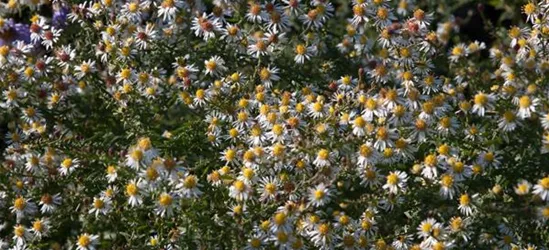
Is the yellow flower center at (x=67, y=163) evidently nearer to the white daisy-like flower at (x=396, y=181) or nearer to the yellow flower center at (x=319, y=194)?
the yellow flower center at (x=319, y=194)

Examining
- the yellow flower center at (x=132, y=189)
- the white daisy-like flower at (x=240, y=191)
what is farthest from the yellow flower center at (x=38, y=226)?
the white daisy-like flower at (x=240, y=191)

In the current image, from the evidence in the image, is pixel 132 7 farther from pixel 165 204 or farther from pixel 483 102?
pixel 483 102

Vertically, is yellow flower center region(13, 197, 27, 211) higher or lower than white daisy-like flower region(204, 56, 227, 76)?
lower

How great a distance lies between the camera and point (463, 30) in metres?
5.13

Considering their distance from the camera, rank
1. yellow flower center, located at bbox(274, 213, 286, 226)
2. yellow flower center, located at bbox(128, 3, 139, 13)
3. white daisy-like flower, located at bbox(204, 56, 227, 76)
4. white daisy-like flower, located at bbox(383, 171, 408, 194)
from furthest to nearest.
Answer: yellow flower center, located at bbox(128, 3, 139, 13)
white daisy-like flower, located at bbox(204, 56, 227, 76)
white daisy-like flower, located at bbox(383, 171, 408, 194)
yellow flower center, located at bbox(274, 213, 286, 226)

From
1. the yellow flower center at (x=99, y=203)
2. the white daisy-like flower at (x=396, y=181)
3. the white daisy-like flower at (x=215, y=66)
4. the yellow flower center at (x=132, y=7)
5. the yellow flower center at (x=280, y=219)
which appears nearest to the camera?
the yellow flower center at (x=280, y=219)

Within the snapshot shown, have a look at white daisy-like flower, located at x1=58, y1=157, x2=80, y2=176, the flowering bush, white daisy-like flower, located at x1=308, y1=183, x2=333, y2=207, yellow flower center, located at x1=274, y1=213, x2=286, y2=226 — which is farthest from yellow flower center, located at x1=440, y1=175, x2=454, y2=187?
white daisy-like flower, located at x1=58, y1=157, x2=80, y2=176

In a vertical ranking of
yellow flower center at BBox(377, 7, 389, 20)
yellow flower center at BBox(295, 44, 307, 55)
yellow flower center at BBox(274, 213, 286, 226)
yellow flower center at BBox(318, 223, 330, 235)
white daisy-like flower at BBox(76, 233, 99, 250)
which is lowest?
white daisy-like flower at BBox(76, 233, 99, 250)

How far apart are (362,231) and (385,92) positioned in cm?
48

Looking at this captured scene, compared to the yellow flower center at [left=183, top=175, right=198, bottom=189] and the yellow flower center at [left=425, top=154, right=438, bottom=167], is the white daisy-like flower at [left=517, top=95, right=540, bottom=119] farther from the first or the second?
the yellow flower center at [left=183, top=175, right=198, bottom=189]

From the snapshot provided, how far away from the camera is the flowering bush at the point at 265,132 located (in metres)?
2.88

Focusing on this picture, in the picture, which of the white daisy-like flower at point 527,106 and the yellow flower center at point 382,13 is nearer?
the white daisy-like flower at point 527,106

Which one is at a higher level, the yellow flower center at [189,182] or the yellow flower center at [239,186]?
the yellow flower center at [189,182]

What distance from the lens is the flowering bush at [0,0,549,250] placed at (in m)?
2.88
